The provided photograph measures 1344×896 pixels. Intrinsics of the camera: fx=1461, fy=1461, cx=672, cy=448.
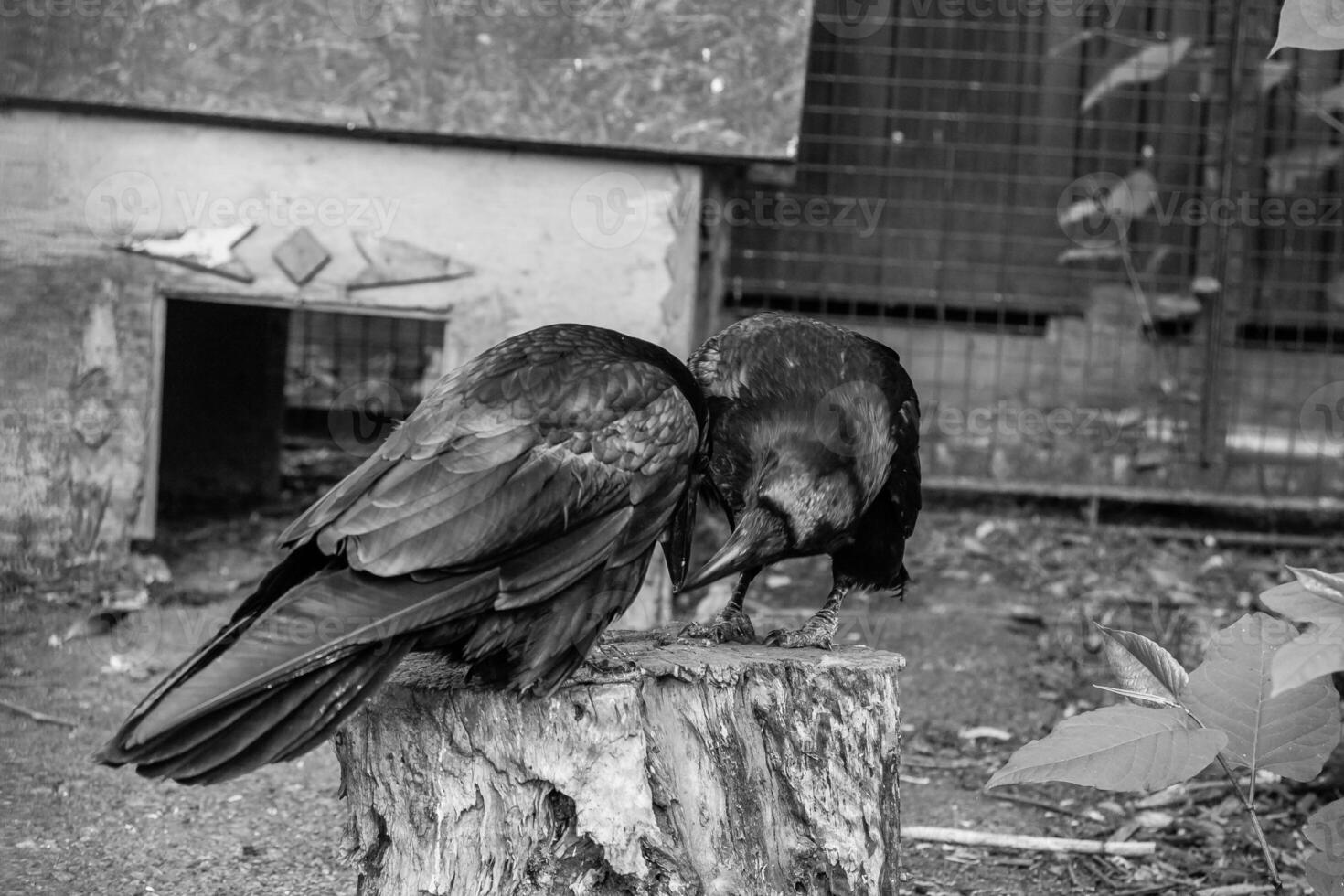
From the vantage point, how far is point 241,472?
621cm

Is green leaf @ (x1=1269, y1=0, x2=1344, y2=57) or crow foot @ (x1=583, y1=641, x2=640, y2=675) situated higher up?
green leaf @ (x1=1269, y1=0, x2=1344, y2=57)

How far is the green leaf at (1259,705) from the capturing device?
8.54 feet

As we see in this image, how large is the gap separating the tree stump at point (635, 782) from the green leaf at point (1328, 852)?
720 millimetres

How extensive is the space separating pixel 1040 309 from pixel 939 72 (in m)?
1.17

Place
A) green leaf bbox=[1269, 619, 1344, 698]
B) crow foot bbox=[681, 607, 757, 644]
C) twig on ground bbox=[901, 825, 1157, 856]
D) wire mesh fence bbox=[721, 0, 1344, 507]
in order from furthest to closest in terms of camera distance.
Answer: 1. wire mesh fence bbox=[721, 0, 1344, 507]
2. twig on ground bbox=[901, 825, 1157, 856]
3. crow foot bbox=[681, 607, 757, 644]
4. green leaf bbox=[1269, 619, 1344, 698]

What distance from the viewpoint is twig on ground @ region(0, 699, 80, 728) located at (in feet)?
13.1

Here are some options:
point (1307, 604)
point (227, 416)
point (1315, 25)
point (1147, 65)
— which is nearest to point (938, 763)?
point (1307, 604)

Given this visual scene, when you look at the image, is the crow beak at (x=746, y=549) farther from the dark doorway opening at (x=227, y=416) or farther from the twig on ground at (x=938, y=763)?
the dark doorway opening at (x=227, y=416)

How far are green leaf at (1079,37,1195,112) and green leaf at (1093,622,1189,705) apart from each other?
3.84m

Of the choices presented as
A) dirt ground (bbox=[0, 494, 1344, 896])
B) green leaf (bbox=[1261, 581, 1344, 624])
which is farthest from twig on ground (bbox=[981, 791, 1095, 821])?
green leaf (bbox=[1261, 581, 1344, 624])

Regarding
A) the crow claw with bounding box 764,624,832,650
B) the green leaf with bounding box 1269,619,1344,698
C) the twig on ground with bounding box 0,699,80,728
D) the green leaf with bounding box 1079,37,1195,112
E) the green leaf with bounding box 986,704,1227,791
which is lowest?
the twig on ground with bounding box 0,699,80,728

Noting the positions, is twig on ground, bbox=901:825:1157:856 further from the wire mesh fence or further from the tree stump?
the wire mesh fence

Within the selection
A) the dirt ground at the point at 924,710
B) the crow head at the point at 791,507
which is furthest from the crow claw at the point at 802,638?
the dirt ground at the point at 924,710

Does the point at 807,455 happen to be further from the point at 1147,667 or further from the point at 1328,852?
the point at 1328,852
